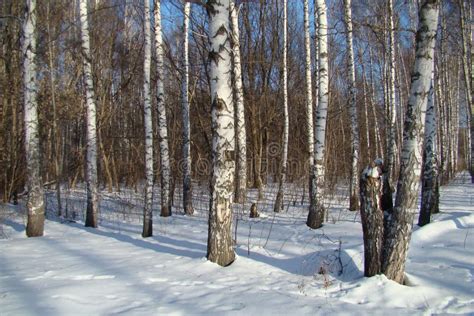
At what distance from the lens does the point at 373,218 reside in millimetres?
4344

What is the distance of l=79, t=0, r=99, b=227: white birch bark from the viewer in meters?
9.04

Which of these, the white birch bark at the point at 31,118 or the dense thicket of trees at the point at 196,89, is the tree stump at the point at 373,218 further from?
the white birch bark at the point at 31,118

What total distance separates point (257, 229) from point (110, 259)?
11.7 feet

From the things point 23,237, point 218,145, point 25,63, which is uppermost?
point 25,63

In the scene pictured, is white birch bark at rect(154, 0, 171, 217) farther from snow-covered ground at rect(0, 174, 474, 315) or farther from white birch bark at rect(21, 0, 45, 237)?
snow-covered ground at rect(0, 174, 474, 315)

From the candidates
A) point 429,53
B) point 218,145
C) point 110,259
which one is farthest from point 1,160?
point 429,53

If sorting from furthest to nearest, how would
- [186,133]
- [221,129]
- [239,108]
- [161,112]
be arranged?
[239,108] < [186,133] < [161,112] < [221,129]

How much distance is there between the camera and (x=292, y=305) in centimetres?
379

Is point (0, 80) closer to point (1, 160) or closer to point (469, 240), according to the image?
point (1, 160)

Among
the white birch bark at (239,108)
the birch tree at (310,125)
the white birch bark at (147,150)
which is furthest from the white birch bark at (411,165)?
the white birch bark at (239,108)

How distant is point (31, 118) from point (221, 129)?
4885 mm

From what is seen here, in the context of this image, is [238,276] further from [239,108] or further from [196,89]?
[196,89]

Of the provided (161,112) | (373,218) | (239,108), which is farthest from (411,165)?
(239,108)

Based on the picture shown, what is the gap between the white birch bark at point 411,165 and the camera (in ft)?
13.6
